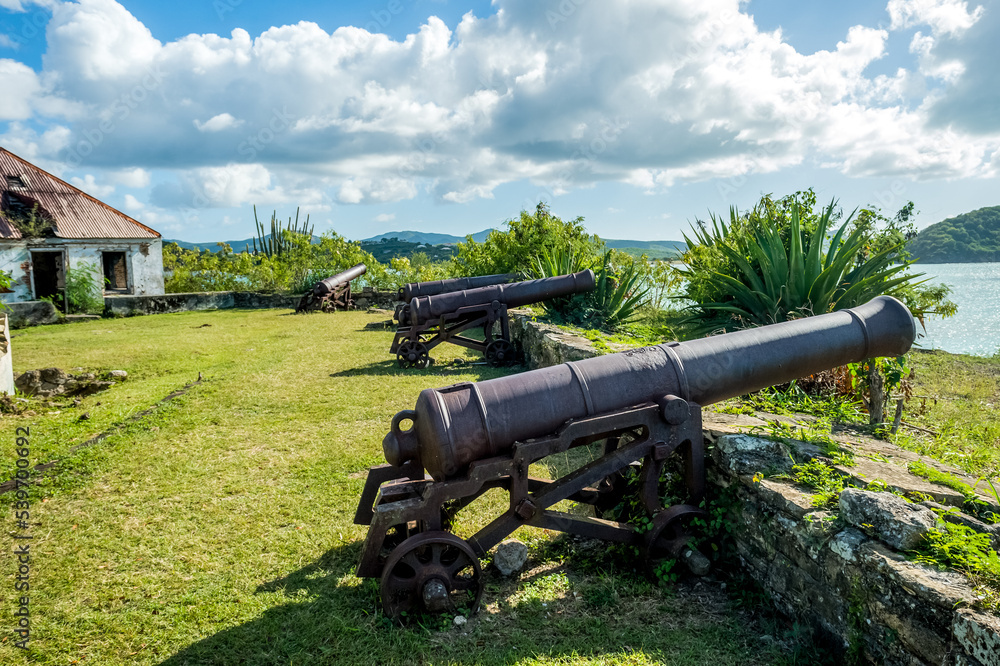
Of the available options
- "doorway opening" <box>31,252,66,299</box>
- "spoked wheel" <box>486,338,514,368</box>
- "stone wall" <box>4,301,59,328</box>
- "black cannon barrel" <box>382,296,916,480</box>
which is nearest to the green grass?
"black cannon barrel" <box>382,296,916,480</box>

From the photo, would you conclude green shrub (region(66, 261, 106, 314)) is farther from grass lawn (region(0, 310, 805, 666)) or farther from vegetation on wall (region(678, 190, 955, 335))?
vegetation on wall (region(678, 190, 955, 335))

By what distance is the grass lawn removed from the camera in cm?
268

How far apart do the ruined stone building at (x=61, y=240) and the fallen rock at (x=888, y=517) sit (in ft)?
68.4

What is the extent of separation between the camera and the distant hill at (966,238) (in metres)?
20.6

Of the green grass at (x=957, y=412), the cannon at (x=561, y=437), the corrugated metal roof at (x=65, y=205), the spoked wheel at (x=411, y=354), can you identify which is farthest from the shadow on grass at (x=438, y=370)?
the corrugated metal roof at (x=65, y=205)

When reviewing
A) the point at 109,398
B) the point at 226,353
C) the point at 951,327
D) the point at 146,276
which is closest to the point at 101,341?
the point at 226,353

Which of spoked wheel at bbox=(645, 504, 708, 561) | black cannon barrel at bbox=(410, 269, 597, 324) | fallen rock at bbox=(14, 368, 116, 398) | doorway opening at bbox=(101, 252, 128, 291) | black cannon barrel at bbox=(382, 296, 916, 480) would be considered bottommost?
spoked wheel at bbox=(645, 504, 708, 561)

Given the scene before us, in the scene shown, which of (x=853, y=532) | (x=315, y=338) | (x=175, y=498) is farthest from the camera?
(x=315, y=338)

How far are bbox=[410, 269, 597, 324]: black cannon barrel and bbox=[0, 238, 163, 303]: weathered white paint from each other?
48.2ft

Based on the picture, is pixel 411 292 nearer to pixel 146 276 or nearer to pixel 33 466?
pixel 33 466

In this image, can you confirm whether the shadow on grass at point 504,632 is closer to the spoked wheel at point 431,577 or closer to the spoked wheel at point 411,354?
the spoked wheel at point 431,577

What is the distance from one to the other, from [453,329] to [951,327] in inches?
385

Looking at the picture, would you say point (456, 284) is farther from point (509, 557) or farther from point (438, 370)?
point (509, 557)

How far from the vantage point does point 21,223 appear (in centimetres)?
1827
